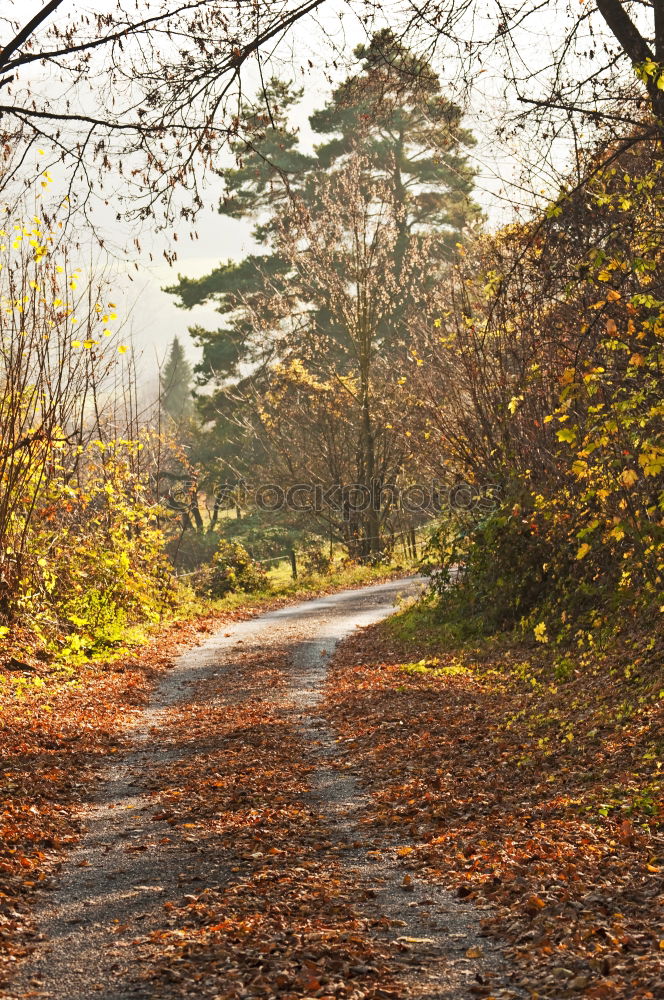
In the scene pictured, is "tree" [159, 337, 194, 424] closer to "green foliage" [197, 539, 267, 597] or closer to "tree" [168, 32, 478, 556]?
"tree" [168, 32, 478, 556]

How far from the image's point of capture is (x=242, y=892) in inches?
212

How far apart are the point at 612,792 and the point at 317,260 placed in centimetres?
2307

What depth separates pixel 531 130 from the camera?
8.45m

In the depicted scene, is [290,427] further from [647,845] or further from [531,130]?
[647,845]

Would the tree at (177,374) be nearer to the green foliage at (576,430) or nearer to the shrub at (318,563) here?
the shrub at (318,563)

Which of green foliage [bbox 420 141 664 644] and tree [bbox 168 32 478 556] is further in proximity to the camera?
tree [bbox 168 32 478 556]

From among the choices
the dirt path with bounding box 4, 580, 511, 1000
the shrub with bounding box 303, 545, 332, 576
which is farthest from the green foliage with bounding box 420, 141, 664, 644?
the shrub with bounding box 303, 545, 332, 576

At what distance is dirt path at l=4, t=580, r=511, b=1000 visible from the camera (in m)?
4.36

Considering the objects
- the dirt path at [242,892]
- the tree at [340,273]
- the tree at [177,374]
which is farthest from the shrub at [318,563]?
the tree at [177,374]

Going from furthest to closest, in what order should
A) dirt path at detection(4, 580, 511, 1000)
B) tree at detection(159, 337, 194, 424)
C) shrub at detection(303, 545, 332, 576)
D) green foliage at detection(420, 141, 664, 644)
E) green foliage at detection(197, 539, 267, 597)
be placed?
tree at detection(159, 337, 194, 424), shrub at detection(303, 545, 332, 576), green foliage at detection(197, 539, 267, 597), green foliage at detection(420, 141, 664, 644), dirt path at detection(4, 580, 511, 1000)

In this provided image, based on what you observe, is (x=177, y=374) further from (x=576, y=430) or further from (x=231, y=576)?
(x=576, y=430)

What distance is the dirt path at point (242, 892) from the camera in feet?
14.3

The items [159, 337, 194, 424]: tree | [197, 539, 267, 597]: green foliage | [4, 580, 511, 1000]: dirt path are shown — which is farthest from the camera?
[159, 337, 194, 424]: tree

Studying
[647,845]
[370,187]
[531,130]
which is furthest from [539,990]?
[370,187]
